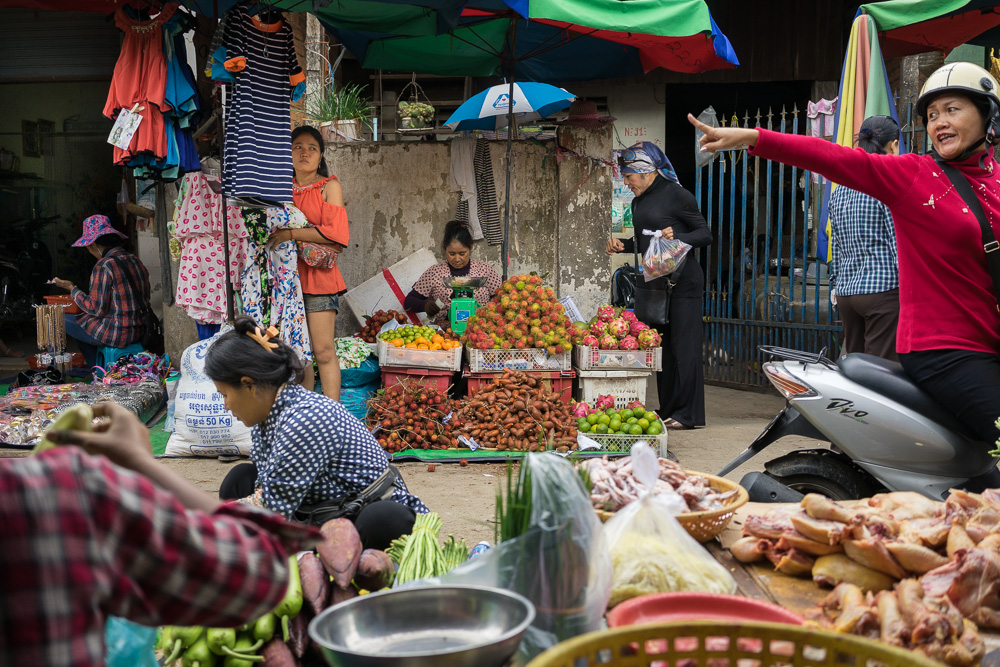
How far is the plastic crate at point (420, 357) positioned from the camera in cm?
668

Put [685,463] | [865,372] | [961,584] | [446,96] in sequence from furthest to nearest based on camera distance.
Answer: [446,96], [685,463], [865,372], [961,584]

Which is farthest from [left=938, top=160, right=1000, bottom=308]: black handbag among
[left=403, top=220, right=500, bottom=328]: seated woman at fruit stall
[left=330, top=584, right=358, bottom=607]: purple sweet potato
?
[left=403, top=220, right=500, bottom=328]: seated woman at fruit stall

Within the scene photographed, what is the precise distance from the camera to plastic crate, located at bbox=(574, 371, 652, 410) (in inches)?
262

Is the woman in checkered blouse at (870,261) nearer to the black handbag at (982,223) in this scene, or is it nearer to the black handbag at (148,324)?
the black handbag at (982,223)

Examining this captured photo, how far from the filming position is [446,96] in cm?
1238

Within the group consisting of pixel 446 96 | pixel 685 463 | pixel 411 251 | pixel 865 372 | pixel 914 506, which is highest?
pixel 446 96

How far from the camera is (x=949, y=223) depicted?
2.97 m

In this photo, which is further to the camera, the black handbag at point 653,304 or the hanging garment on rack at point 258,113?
the black handbag at point 653,304

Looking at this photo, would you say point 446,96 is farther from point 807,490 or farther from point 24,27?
point 807,490

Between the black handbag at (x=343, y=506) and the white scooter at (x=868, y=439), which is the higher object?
the white scooter at (x=868, y=439)

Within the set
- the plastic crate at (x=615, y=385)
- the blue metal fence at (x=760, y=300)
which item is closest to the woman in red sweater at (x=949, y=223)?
the plastic crate at (x=615, y=385)

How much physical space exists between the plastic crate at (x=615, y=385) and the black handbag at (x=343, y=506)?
333cm

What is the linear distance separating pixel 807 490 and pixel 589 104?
5915mm

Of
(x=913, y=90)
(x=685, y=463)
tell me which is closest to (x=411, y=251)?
(x=685, y=463)
